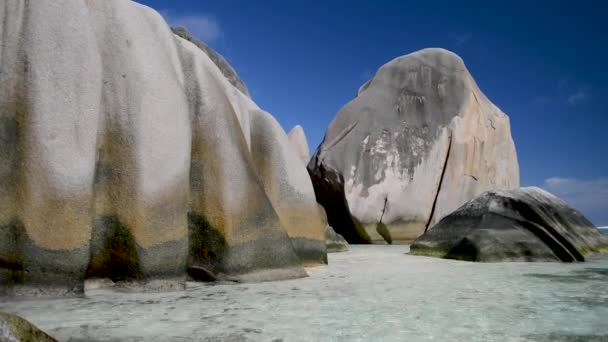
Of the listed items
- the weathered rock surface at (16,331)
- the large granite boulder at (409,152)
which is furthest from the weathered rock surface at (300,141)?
the weathered rock surface at (16,331)

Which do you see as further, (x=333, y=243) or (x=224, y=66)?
(x=224, y=66)

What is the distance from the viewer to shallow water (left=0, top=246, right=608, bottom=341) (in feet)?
6.39

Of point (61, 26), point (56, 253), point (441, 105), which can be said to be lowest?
point (56, 253)

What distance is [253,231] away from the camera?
361 cm

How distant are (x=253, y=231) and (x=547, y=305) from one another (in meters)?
1.86

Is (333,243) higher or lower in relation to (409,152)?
lower

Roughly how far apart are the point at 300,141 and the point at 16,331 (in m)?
15.9

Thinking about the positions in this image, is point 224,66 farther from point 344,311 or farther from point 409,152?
point 344,311

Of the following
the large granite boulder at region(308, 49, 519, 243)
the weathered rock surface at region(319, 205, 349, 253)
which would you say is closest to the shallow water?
the weathered rock surface at region(319, 205, 349, 253)

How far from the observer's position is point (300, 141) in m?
17.2

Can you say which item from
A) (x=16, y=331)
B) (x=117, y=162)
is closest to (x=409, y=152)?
(x=117, y=162)

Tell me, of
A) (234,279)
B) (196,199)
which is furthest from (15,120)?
(234,279)

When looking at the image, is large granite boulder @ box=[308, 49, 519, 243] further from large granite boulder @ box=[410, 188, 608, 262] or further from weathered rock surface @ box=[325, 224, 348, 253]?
large granite boulder @ box=[410, 188, 608, 262]

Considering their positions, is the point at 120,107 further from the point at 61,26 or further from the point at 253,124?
the point at 253,124
